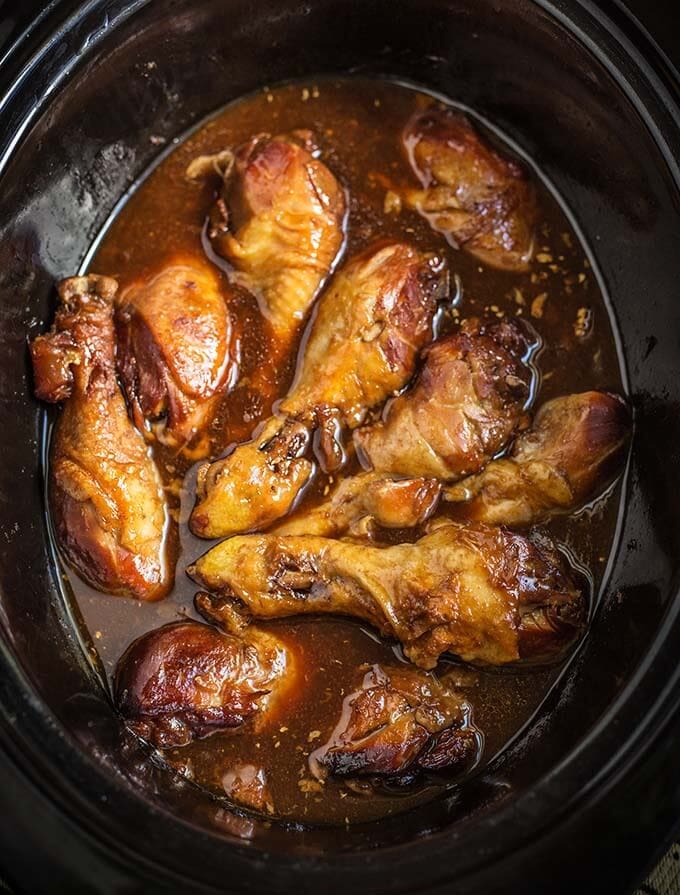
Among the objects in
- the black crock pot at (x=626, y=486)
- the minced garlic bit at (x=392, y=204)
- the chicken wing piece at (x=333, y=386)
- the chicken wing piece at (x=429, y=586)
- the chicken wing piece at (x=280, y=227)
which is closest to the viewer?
the black crock pot at (x=626, y=486)

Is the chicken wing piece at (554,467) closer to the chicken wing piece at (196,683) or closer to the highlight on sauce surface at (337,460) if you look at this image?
the highlight on sauce surface at (337,460)

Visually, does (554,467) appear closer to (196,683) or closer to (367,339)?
(367,339)

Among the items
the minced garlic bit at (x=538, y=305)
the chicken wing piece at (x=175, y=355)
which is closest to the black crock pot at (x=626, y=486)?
the minced garlic bit at (x=538, y=305)

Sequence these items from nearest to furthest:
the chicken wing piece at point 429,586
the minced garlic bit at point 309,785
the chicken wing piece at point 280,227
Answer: the chicken wing piece at point 429,586 → the minced garlic bit at point 309,785 → the chicken wing piece at point 280,227

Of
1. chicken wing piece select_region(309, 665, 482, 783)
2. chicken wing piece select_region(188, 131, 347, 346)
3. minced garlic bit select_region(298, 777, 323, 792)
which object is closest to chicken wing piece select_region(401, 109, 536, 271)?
chicken wing piece select_region(188, 131, 347, 346)

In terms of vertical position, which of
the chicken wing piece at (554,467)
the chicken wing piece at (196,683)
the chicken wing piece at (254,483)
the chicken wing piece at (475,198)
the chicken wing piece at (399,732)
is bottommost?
the chicken wing piece at (399,732)

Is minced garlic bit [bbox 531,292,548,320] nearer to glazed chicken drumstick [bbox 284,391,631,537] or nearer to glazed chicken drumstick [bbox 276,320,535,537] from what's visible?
glazed chicken drumstick [bbox 276,320,535,537]

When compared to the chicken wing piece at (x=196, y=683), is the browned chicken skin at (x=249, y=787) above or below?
below
